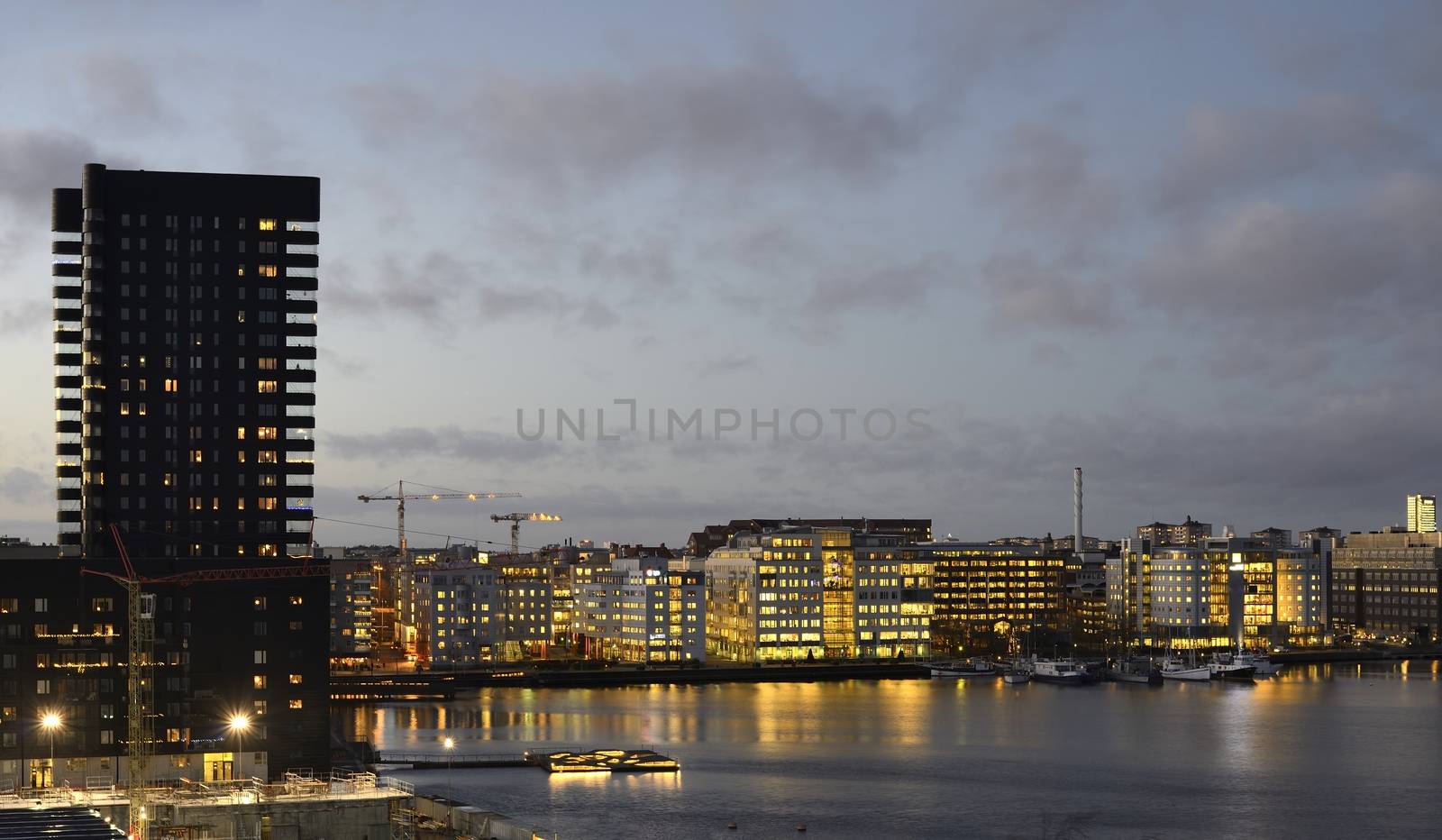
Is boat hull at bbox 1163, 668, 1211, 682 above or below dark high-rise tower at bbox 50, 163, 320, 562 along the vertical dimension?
below

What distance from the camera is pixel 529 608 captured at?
122 m

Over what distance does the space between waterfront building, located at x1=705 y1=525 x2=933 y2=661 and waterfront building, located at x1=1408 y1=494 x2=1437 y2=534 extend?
92583 millimetres

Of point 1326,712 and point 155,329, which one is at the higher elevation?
point 155,329

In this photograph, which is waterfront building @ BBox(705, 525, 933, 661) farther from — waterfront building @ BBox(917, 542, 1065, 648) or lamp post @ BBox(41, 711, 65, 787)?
lamp post @ BBox(41, 711, 65, 787)

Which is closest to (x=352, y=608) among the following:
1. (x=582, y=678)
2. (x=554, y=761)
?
(x=582, y=678)

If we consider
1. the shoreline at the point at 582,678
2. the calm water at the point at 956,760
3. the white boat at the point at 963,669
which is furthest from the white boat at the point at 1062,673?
the calm water at the point at 956,760

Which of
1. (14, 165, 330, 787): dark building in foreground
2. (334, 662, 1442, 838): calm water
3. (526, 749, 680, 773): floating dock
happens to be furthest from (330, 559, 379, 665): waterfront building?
(526, 749, 680, 773): floating dock

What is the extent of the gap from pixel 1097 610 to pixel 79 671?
101m

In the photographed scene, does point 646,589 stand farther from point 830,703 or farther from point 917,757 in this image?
point 917,757

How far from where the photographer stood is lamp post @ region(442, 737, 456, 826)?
46.6 m

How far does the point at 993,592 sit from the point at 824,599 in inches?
799

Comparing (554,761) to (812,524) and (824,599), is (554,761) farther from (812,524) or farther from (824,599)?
(812,524)

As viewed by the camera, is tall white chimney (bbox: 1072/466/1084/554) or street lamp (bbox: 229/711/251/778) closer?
street lamp (bbox: 229/711/251/778)

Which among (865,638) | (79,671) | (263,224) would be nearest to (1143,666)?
(865,638)
